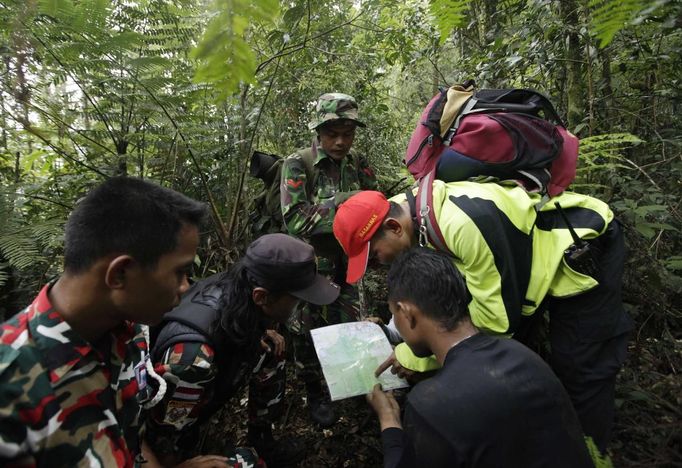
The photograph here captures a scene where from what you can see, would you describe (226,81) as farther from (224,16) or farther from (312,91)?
(312,91)

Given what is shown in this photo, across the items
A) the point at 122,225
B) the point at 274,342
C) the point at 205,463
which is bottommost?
the point at 205,463

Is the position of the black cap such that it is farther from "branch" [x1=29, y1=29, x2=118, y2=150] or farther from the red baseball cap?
"branch" [x1=29, y1=29, x2=118, y2=150]

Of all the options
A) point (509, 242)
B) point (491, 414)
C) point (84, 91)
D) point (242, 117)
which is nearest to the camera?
point (491, 414)

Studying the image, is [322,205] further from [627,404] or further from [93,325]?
[627,404]

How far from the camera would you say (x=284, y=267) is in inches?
79.6

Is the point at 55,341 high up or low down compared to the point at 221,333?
up

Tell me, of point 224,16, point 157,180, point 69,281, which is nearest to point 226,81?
point 224,16

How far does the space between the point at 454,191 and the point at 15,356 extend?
171 cm

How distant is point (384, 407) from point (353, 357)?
42 centimetres

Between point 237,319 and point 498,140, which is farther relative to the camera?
point 237,319

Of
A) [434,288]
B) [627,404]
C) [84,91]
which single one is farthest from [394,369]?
[84,91]

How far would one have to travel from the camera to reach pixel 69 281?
118 centimetres

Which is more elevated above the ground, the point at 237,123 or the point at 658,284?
the point at 237,123

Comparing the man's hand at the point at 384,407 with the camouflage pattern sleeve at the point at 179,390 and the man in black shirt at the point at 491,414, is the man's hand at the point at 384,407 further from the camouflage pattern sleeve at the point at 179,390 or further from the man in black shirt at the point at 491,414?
the camouflage pattern sleeve at the point at 179,390
